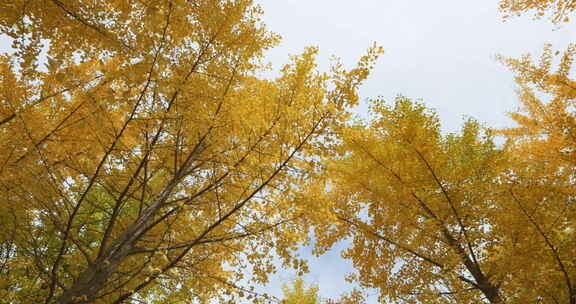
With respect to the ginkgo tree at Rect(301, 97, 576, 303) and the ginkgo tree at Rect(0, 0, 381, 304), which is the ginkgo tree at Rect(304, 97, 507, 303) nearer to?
the ginkgo tree at Rect(301, 97, 576, 303)

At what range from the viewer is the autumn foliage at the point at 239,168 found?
9.40ft

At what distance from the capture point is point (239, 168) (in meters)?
3.01

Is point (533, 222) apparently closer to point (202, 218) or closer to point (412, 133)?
point (412, 133)

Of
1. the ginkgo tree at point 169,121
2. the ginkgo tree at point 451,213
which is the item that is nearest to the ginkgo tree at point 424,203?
the ginkgo tree at point 451,213

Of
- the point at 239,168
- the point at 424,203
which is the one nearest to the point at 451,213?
the point at 424,203

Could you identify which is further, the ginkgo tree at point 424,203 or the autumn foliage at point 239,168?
the ginkgo tree at point 424,203

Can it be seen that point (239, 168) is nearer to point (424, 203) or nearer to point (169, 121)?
point (169, 121)

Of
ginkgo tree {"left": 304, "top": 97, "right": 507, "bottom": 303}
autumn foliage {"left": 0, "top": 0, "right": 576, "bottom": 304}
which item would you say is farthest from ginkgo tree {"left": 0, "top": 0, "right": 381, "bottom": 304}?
ginkgo tree {"left": 304, "top": 97, "right": 507, "bottom": 303}

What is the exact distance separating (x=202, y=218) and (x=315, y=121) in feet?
8.27

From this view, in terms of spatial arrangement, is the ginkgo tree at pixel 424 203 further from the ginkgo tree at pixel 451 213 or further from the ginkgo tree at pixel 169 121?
the ginkgo tree at pixel 169 121

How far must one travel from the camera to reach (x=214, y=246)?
160 inches

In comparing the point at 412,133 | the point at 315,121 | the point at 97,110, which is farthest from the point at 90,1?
the point at 412,133

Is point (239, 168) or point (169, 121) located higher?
point (169, 121)

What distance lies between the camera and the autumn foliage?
2.87 metres
